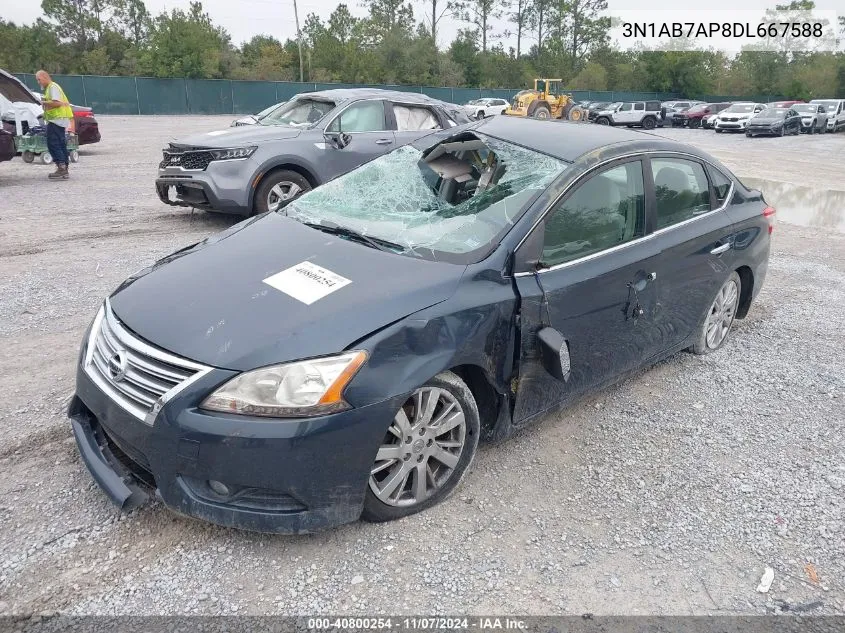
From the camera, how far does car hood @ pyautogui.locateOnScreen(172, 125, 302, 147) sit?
7727 millimetres

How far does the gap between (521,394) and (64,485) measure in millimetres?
2114

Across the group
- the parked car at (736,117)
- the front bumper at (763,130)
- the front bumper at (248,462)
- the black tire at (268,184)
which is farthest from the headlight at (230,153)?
the parked car at (736,117)

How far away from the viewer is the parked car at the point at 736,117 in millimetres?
32938

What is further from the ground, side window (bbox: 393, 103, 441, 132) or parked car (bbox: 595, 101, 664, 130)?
side window (bbox: 393, 103, 441, 132)

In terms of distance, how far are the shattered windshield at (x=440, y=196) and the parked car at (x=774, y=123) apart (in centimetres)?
3128

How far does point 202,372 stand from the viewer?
244cm

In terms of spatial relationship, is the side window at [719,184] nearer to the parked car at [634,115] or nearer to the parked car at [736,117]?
the parked car at [736,117]

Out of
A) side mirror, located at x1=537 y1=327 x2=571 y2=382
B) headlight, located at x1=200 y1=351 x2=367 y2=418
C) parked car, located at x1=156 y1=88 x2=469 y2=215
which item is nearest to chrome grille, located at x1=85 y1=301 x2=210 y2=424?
headlight, located at x1=200 y1=351 x2=367 y2=418

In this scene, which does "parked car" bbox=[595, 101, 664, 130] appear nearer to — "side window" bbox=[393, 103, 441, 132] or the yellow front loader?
the yellow front loader

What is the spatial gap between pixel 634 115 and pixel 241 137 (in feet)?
111

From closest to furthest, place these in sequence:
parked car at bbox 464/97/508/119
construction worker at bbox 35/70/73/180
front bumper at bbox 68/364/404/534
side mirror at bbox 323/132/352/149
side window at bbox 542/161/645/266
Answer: front bumper at bbox 68/364/404/534 → side window at bbox 542/161/645/266 → side mirror at bbox 323/132/352/149 → construction worker at bbox 35/70/73/180 → parked car at bbox 464/97/508/119

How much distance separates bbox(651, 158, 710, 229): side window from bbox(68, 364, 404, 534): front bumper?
7.39 feet

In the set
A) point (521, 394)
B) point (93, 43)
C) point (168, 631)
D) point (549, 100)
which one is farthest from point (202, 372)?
point (93, 43)

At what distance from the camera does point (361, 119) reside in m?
8.54
